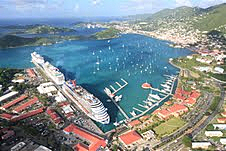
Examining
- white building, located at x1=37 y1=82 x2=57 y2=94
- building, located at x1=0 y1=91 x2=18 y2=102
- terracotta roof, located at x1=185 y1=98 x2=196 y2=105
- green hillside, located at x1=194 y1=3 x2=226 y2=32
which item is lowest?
terracotta roof, located at x1=185 y1=98 x2=196 y2=105

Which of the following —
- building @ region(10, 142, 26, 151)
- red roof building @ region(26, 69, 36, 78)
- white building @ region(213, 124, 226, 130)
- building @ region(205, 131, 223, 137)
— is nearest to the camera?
building @ region(10, 142, 26, 151)

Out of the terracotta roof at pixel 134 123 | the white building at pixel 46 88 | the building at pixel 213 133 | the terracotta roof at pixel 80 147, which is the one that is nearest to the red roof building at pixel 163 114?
the terracotta roof at pixel 134 123

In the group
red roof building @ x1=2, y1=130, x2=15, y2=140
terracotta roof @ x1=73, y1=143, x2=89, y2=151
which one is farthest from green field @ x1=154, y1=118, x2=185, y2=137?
red roof building @ x1=2, y1=130, x2=15, y2=140

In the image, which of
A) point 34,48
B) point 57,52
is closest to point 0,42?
point 34,48

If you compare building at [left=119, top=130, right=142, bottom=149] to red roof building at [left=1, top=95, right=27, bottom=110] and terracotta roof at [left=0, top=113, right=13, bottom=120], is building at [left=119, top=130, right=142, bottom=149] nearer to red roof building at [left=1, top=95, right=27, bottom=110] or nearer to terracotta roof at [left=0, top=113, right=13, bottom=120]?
terracotta roof at [left=0, top=113, right=13, bottom=120]

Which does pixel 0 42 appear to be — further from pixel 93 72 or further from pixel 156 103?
pixel 156 103

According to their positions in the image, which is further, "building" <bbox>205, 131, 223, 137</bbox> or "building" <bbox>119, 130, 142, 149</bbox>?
"building" <bbox>205, 131, 223, 137</bbox>
